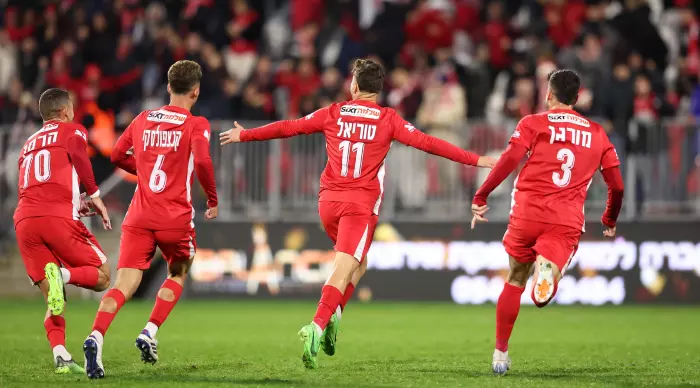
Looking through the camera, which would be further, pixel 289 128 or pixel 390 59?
pixel 390 59

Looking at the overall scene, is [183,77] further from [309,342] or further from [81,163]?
[309,342]

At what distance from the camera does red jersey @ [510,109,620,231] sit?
28.9 ft

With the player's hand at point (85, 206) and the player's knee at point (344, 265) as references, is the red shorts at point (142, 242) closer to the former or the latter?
the player's hand at point (85, 206)

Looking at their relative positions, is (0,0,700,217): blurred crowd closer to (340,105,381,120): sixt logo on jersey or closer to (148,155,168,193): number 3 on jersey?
(340,105,381,120): sixt logo on jersey

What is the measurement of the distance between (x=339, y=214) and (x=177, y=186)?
4.02ft

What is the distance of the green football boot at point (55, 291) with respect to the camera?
28.0 ft

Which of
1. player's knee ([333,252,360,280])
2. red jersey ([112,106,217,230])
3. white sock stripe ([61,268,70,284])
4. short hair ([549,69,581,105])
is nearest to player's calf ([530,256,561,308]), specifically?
short hair ([549,69,581,105])

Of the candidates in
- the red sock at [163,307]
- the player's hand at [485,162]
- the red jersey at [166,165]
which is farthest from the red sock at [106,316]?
the player's hand at [485,162]

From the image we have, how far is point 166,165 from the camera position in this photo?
28.9ft

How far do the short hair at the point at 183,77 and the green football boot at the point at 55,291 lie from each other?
1.60 metres

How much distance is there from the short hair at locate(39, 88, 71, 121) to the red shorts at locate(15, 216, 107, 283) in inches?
31.6

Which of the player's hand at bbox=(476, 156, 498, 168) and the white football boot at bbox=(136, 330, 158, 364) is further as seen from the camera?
the player's hand at bbox=(476, 156, 498, 168)

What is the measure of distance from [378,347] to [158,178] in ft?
10.7

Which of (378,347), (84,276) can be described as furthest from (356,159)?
(378,347)
